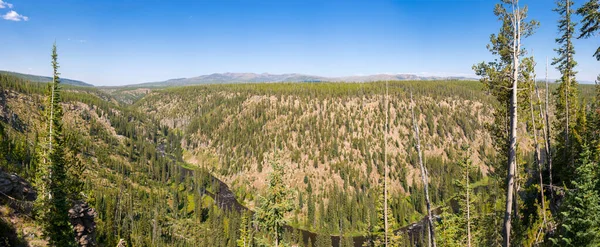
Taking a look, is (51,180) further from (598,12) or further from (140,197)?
(140,197)

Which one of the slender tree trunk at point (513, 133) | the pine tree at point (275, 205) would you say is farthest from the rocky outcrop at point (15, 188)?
the slender tree trunk at point (513, 133)

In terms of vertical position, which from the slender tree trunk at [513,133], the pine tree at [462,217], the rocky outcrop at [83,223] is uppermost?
the slender tree trunk at [513,133]

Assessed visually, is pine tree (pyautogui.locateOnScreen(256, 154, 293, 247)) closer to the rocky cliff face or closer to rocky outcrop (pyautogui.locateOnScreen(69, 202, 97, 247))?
the rocky cliff face

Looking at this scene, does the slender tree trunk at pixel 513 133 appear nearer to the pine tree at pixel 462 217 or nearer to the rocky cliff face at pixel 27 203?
the pine tree at pixel 462 217

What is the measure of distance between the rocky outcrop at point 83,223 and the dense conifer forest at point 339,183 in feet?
0.61

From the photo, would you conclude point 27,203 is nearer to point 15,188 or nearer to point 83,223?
point 15,188

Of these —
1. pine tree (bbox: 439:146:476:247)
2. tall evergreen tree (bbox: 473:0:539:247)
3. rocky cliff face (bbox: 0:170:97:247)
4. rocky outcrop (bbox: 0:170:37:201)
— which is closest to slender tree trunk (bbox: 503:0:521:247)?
tall evergreen tree (bbox: 473:0:539:247)

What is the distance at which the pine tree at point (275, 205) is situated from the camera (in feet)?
74.4

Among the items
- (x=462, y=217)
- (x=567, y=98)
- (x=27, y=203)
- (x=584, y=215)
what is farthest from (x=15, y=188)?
(x=567, y=98)

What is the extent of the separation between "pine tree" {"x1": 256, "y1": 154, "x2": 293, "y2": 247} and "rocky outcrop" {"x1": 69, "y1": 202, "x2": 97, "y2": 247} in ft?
95.8

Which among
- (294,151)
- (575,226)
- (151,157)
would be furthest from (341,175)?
(575,226)

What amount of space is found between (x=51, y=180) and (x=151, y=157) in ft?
617

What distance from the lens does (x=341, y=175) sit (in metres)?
167

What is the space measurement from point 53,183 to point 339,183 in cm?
14890
